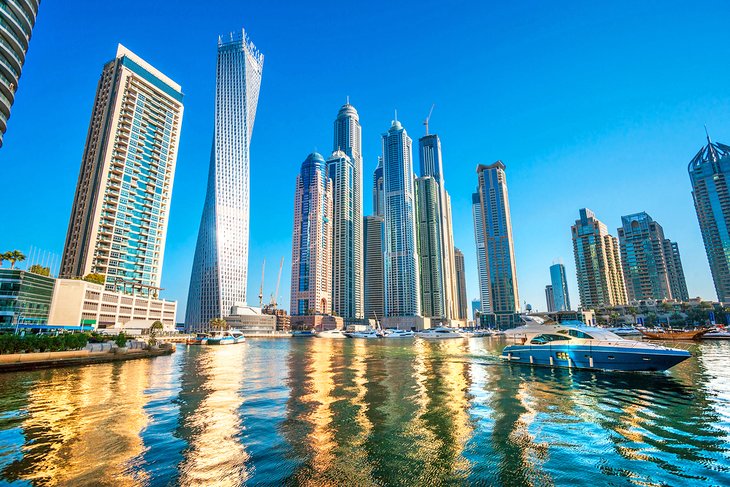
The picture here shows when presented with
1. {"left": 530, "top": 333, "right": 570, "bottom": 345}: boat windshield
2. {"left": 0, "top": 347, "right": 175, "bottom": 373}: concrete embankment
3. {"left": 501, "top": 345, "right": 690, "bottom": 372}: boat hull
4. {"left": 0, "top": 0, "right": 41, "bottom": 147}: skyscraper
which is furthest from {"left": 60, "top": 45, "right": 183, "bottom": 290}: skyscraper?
{"left": 501, "top": 345, "right": 690, "bottom": 372}: boat hull

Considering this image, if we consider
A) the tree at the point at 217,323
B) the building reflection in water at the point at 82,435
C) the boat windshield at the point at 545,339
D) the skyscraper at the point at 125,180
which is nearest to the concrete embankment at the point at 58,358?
the building reflection in water at the point at 82,435

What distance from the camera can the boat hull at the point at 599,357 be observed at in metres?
30.8

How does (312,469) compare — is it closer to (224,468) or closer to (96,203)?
(224,468)

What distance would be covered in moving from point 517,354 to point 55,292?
120521 millimetres

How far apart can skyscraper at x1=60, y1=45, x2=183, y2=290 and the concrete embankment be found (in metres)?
87.4

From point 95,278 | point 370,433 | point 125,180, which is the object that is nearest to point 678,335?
point 370,433

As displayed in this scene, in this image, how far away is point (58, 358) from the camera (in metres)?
44.3

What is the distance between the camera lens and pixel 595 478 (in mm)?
10844

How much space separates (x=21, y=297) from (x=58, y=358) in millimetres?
52551

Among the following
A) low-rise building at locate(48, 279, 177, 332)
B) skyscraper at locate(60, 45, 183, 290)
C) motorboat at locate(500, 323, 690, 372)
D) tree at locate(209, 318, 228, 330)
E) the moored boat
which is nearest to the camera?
motorboat at locate(500, 323, 690, 372)

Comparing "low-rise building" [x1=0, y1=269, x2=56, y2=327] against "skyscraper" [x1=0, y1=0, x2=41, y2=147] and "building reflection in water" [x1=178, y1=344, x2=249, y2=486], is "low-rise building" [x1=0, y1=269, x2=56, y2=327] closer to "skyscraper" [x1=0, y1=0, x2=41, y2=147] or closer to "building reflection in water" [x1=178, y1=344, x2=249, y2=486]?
"skyscraper" [x1=0, y1=0, x2=41, y2=147]

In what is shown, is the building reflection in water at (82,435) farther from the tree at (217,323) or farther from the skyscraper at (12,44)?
the tree at (217,323)

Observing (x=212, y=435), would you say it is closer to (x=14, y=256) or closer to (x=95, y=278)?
(x=14, y=256)

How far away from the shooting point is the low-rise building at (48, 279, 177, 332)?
9856cm
